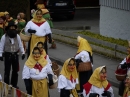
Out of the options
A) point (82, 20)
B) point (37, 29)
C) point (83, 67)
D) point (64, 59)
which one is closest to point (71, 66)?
point (83, 67)

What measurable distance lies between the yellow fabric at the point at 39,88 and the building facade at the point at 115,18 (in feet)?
→ 27.6

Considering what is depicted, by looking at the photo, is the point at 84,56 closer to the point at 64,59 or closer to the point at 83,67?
the point at 83,67

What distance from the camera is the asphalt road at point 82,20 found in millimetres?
25781

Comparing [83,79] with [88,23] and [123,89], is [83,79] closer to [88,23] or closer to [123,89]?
[123,89]

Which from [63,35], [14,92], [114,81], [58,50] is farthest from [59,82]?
[63,35]

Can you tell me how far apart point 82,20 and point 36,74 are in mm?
17476

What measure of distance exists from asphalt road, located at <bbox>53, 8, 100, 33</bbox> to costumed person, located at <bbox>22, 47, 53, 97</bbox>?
490 inches

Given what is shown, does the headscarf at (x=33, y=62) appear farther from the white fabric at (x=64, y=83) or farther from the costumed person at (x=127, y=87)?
the costumed person at (x=127, y=87)

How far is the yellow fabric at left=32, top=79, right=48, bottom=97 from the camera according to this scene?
35.3 ft

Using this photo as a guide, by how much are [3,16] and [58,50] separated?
2.45 meters

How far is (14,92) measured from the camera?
32.1 feet

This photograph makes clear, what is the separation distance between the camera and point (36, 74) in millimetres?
10688

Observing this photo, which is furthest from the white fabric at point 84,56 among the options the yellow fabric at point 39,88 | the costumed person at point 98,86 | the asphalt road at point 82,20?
the asphalt road at point 82,20

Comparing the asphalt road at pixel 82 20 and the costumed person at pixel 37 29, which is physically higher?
the costumed person at pixel 37 29
